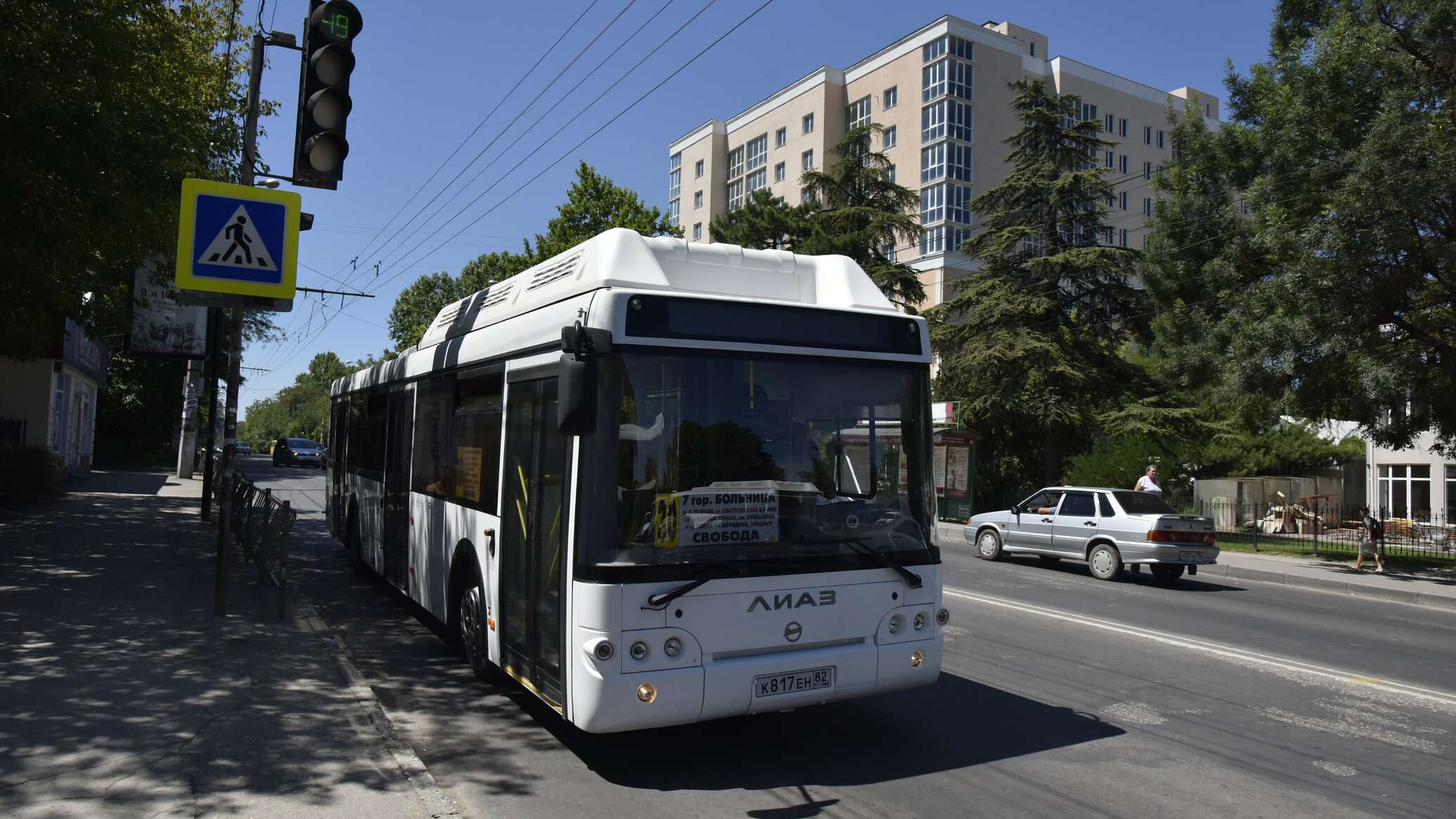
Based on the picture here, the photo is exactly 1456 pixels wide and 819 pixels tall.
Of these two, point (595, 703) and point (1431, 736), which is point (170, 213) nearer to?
point (595, 703)

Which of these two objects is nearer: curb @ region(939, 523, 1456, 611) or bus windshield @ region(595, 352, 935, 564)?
bus windshield @ region(595, 352, 935, 564)

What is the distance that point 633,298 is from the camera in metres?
5.39

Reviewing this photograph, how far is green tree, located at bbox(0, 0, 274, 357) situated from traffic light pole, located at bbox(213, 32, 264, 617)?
7.90 feet

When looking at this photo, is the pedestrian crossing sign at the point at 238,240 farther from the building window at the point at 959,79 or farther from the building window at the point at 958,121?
the building window at the point at 959,79

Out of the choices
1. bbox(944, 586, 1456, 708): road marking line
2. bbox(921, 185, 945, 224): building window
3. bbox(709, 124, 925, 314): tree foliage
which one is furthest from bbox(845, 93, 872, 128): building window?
bbox(944, 586, 1456, 708): road marking line

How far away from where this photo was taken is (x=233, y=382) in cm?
944

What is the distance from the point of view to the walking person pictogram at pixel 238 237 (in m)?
8.35

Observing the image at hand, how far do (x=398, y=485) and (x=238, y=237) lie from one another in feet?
9.37

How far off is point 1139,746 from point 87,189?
38.2 feet

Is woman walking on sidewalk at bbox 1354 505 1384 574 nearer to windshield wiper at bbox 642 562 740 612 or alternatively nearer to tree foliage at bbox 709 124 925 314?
windshield wiper at bbox 642 562 740 612

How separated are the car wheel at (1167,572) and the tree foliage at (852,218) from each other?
792 inches

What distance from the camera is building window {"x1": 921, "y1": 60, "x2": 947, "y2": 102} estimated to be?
181 ft

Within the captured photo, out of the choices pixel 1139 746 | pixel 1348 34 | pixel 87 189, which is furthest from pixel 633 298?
pixel 1348 34

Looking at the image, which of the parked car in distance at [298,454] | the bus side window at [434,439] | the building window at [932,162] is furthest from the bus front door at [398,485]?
the building window at [932,162]
